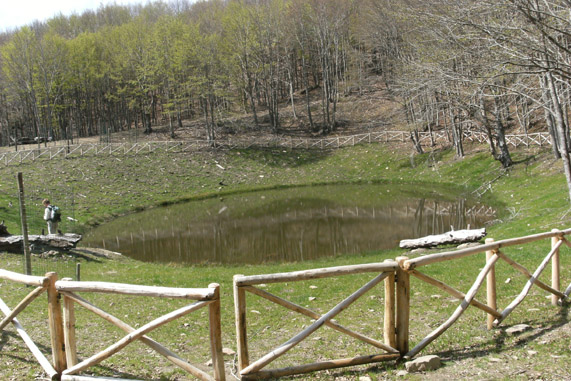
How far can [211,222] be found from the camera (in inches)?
1071

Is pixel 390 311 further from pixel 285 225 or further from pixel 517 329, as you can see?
pixel 285 225


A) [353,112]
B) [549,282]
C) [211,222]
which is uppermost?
[353,112]

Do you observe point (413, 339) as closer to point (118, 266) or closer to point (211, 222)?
point (118, 266)

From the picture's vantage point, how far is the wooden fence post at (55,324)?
5.76 m

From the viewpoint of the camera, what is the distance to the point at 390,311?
6215 millimetres

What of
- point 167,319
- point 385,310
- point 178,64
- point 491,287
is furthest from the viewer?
point 178,64

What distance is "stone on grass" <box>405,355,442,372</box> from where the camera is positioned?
586 cm

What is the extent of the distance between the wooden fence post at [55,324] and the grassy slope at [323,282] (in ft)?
1.88

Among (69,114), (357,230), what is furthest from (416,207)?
(69,114)

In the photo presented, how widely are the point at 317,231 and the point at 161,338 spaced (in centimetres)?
1554

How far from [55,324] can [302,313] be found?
10.7ft

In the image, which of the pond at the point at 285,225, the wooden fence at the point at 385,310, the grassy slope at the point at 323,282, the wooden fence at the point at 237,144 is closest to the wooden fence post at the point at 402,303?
the wooden fence at the point at 385,310

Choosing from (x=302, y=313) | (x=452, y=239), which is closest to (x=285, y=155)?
(x=452, y=239)

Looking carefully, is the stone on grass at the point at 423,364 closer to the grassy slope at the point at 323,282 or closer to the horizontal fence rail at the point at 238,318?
the grassy slope at the point at 323,282
